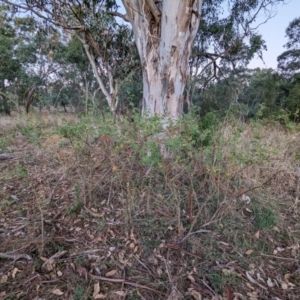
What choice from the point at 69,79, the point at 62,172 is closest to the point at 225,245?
the point at 62,172

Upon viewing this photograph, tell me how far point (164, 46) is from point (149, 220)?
7.62 feet

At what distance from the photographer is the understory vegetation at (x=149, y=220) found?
145 cm

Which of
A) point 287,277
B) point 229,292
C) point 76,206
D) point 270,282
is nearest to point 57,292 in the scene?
point 76,206

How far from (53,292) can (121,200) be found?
35.1 inches

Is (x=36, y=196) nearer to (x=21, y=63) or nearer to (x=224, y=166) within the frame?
(x=224, y=166)

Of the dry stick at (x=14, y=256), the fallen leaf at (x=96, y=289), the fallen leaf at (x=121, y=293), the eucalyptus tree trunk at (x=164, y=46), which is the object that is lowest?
the fallen leaf at (x=121, y=293)

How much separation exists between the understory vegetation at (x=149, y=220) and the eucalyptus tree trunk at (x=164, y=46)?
2.38ft

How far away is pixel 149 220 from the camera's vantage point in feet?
6.05

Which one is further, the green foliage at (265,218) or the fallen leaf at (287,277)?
the green foliage at (265,218)

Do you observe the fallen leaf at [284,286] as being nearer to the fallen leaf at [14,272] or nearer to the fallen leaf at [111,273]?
Answer: the fallen leaf at [111,273]

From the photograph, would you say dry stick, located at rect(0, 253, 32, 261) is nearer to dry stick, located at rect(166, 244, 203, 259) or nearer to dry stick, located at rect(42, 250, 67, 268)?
dry stick, located at rect(42, 250, 67, 268)

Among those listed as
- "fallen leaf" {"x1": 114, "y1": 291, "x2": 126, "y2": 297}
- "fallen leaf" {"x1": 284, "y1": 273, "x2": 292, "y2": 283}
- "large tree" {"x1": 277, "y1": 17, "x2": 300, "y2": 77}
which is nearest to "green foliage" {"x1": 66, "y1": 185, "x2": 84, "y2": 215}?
"fallen leaf" {"x1": 114, "y1": 291, "x2": 126, "y2": 297}

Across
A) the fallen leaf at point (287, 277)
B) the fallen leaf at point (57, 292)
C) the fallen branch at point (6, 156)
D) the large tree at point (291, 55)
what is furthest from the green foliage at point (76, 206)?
the large tree at point (291, 55)

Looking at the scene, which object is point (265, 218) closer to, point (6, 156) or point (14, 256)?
point (14, 256)
